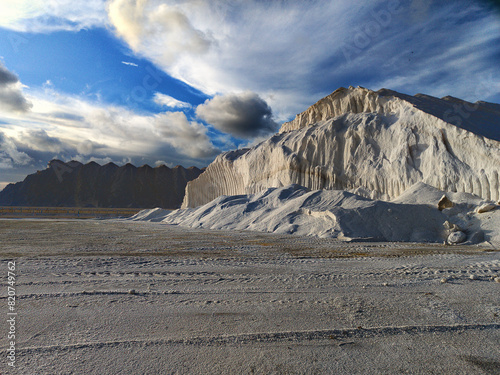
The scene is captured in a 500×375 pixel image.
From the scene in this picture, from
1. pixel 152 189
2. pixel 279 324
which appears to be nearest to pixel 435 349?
pixel 279 324

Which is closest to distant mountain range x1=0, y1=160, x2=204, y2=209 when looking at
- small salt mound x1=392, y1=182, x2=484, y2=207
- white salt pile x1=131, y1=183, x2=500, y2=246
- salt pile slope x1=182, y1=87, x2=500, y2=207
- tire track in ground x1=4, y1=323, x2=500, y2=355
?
salt pile slope x1=182, y1=87, x2=500, y2=207

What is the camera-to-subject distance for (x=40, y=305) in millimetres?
2893

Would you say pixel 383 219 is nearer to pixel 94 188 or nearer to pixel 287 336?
pixel 287 336

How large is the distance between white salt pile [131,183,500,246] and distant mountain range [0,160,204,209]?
68820 mm

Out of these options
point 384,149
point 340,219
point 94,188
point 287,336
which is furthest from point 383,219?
point 94,188

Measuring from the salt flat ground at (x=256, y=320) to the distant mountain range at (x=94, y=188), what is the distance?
251 feet

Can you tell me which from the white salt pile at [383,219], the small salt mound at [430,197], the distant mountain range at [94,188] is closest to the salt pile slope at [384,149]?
the small salt mound at [430,197]

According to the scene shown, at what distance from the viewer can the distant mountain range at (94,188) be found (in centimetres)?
7412

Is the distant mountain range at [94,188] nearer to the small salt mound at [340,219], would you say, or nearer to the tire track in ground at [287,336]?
the small salt mound at [340,219]

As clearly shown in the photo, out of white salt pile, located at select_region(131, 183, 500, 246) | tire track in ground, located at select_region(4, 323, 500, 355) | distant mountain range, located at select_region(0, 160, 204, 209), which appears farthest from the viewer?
distant mountain range, located at select_region(0, 160, 204, 209)

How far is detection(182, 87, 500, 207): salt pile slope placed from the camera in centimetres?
1280

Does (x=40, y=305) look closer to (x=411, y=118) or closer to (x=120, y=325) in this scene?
(x=120, y=325)

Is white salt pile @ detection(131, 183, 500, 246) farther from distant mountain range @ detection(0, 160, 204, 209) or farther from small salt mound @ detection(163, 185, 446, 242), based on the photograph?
distant mountain range @ detection(0, 160, 204, 209)

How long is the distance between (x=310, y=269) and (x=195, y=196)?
29.6 metres
